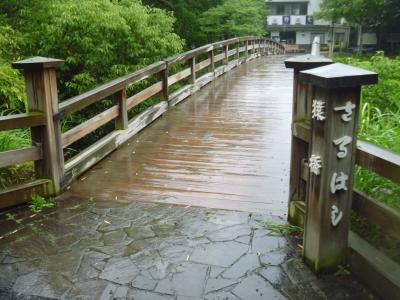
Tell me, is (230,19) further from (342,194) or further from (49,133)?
(342,194)

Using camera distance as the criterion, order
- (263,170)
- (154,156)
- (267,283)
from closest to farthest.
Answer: (267,283)
(263,170)
(154,156)

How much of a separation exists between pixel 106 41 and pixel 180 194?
6090 millimetres

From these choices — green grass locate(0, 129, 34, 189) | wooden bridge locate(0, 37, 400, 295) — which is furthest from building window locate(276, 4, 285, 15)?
green grass locate(0, 129, 34, 189)

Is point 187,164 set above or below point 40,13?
below

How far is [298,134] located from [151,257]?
57.8 inches

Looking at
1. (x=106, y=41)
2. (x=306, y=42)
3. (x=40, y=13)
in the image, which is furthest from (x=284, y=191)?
(x=306, y=42)

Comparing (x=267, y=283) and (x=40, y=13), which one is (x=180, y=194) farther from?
(x=40, y=13)

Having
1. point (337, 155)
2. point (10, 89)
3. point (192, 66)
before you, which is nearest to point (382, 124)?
point (337, 155)

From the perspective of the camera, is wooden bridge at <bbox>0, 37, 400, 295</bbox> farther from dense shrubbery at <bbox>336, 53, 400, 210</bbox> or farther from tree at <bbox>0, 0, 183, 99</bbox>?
tree at <bbox>0, 0, 183, 99</bbox>

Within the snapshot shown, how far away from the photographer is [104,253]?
332cm

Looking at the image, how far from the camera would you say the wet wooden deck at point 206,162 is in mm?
4387

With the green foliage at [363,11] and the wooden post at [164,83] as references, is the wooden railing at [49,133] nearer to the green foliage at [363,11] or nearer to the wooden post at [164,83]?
the wooden post at [164,83]

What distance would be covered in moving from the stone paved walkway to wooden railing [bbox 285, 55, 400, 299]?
16 centimetres

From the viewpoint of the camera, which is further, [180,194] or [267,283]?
[180,194]
